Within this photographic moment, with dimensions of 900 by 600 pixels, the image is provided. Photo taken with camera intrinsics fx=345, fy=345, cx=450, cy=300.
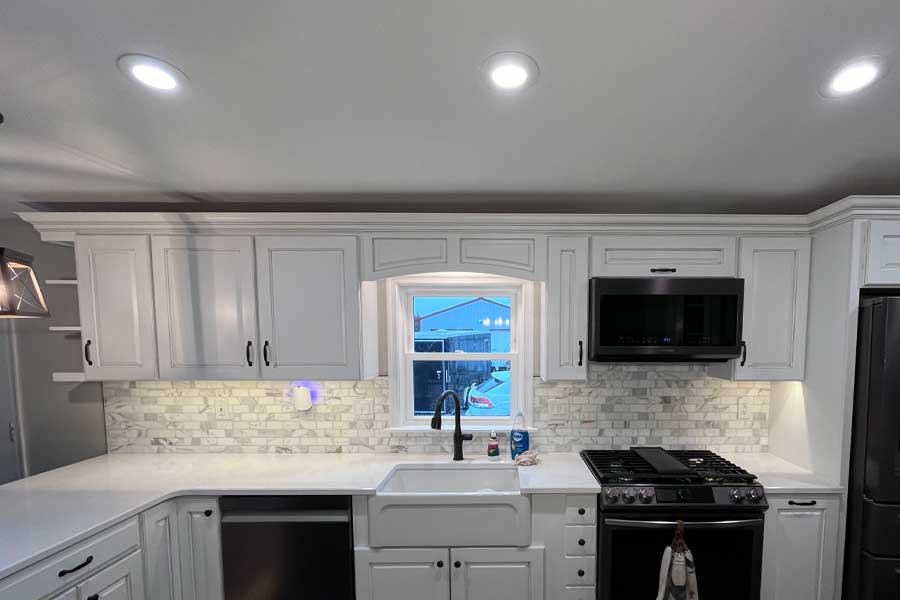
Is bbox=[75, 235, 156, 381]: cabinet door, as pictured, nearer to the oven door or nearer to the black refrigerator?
the oven door

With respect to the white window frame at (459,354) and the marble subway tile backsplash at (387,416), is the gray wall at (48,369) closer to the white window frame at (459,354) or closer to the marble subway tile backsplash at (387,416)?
the marble subway tile backsplash at (387,416)

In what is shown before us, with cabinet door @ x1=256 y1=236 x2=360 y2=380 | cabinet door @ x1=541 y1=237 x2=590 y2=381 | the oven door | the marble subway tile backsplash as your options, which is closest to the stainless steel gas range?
the oven door

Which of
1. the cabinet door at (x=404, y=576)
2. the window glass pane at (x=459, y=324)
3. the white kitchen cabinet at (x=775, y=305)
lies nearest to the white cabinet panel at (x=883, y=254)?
the white kitchen cabinet at (x=775, y=305)

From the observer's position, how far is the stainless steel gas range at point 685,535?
1758 mm

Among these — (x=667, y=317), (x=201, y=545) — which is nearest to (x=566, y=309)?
(x=667, y=317)

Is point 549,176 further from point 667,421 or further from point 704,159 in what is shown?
point 667,421

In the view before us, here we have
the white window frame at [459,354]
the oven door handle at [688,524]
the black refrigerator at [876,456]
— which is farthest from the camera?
the white window frame at [459,354]

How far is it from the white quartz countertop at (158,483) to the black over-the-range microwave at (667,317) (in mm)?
758

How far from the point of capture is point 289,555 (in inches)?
69.8

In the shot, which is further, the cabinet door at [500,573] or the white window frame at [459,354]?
the white window frame at [459,354]

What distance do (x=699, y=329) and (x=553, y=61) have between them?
5.43 ft

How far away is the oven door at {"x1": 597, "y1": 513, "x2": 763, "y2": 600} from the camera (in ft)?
5.78

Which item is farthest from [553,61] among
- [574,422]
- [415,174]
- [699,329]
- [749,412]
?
[749,412]

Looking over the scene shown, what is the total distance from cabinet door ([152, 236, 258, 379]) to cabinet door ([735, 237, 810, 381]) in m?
2.84
